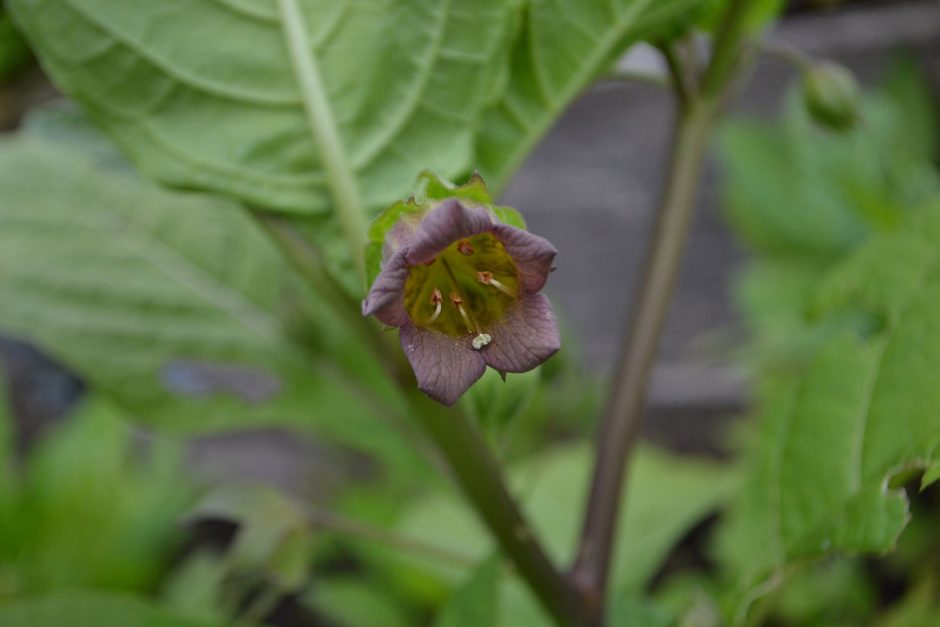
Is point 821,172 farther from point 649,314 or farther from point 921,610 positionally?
point 649,314

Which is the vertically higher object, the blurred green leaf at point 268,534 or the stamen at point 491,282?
the stamen at point 491,282

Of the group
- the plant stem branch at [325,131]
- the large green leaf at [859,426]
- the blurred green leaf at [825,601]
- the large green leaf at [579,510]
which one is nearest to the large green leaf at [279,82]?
the plant stem branch at [325,131]

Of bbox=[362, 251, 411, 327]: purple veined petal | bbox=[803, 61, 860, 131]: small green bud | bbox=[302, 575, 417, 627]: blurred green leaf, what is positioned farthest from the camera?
bbox=[302, 575, 417, 627]: blurred green leaf

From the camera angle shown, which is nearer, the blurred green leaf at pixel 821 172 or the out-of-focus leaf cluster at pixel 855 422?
the out-of-focus leaf cluster at pixel 855 422

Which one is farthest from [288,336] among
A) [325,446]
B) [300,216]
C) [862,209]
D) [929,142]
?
[325,446]

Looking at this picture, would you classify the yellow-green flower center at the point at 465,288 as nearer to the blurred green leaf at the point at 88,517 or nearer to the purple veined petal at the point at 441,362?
the purple veined petal at the point at 441,362

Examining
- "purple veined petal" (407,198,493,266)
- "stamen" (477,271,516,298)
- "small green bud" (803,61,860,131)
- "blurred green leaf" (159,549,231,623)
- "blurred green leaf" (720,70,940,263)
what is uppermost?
"purple veined petal" (407,198,493,266)

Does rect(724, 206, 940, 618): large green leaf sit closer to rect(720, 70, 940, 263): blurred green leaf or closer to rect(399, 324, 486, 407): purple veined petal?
rect(399, 324, 486, 407): purple veined petal

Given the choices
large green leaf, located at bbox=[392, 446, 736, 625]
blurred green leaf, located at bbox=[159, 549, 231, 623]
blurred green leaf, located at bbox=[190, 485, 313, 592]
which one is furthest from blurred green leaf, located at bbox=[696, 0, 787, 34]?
blurred green leaf, located at bbox=[159, 549, 231, 623]

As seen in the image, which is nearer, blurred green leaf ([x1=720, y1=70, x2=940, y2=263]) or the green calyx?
the green calyx
